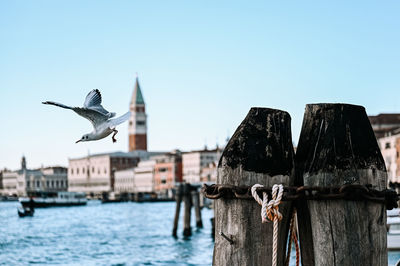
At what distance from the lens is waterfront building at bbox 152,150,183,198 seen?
94.2 meters

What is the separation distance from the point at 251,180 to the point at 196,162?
292 feet

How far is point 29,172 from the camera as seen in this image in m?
126

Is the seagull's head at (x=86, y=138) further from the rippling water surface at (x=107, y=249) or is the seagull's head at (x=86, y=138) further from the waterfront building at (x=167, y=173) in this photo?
the waterfront building at (x=167, y=173)

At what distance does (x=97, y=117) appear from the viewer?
3076 millimetres

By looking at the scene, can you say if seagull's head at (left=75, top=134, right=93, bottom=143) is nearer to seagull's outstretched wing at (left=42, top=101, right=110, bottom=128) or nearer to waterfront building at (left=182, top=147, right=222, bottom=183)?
seagull's outstretched wing at (left=42, top=101, right=110, bottom=128)

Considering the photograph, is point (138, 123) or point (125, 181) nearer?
point (125, 181)

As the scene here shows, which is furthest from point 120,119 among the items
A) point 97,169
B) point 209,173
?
point 97,169

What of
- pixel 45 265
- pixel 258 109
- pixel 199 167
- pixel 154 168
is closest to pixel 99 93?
pixel 258 109

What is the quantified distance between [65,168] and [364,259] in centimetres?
13041

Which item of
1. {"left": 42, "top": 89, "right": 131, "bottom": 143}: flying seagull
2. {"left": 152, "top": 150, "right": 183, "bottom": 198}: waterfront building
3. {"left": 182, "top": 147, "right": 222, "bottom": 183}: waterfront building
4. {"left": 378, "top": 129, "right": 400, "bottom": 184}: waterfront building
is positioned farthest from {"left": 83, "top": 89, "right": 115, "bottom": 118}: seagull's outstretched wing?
{"left": 152, "top": 150, "right": 183, "bottom": 198}: waterfront building

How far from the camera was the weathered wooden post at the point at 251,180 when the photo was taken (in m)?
2.28

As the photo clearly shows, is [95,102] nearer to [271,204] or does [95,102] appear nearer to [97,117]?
[97,117]

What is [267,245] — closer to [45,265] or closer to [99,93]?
[99,93]

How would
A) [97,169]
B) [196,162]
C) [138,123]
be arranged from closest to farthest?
[196,162] < [97,169] < [138,123]
